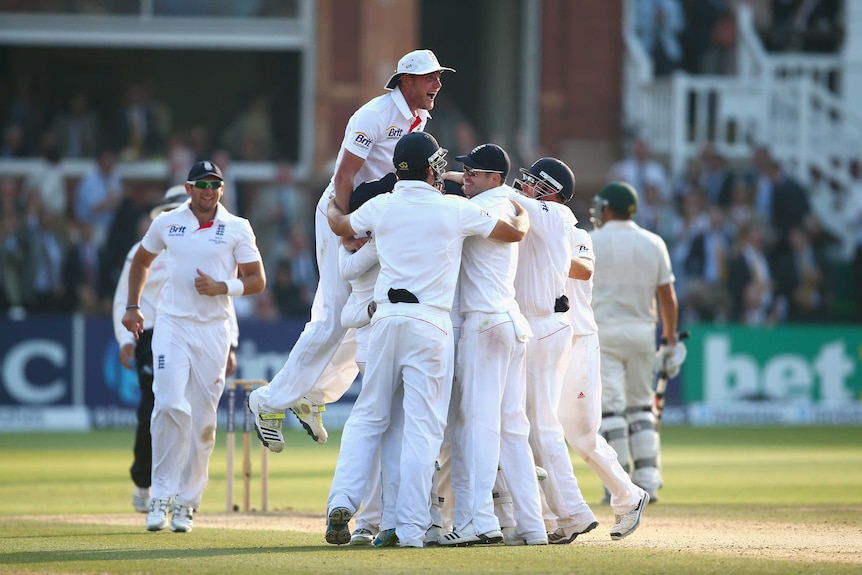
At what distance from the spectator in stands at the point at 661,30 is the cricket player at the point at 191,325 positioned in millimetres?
17674

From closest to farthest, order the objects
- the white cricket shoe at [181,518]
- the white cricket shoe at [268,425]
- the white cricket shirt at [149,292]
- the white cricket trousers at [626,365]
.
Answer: the white cricket shoe at [268,425]
the white cricket shoe at [181,518]
the white cricket shirt at [149,292]
the white cricket trousers at [626,365]

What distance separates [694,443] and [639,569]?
11.3 meters

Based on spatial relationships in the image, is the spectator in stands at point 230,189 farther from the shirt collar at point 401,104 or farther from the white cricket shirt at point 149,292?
the shirt collar at point 401,104

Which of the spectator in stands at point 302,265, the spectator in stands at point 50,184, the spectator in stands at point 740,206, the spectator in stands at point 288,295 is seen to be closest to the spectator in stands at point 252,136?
the spectator in stands at point 50,184

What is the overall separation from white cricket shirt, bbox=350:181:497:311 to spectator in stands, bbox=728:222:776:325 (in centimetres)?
1414

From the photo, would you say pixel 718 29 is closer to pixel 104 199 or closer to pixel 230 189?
pixel 230 189

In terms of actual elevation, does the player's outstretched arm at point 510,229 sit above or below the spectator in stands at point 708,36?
below

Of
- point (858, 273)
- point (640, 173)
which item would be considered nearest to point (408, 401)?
point (640, 173)

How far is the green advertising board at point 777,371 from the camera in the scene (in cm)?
2209

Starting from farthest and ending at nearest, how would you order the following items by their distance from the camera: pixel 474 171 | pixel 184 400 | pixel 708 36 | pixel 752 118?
pixel 708 36 < pixel 752 118 < pixel 184 400 < pixel 474 171

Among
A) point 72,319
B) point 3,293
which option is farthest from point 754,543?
point 3,293

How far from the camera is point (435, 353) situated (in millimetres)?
9344

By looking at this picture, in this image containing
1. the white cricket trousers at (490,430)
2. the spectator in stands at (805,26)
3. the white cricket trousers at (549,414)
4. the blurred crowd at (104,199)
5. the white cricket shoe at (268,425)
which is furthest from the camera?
the spectator in stands at (805,26)

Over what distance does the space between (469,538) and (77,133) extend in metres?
19.0
